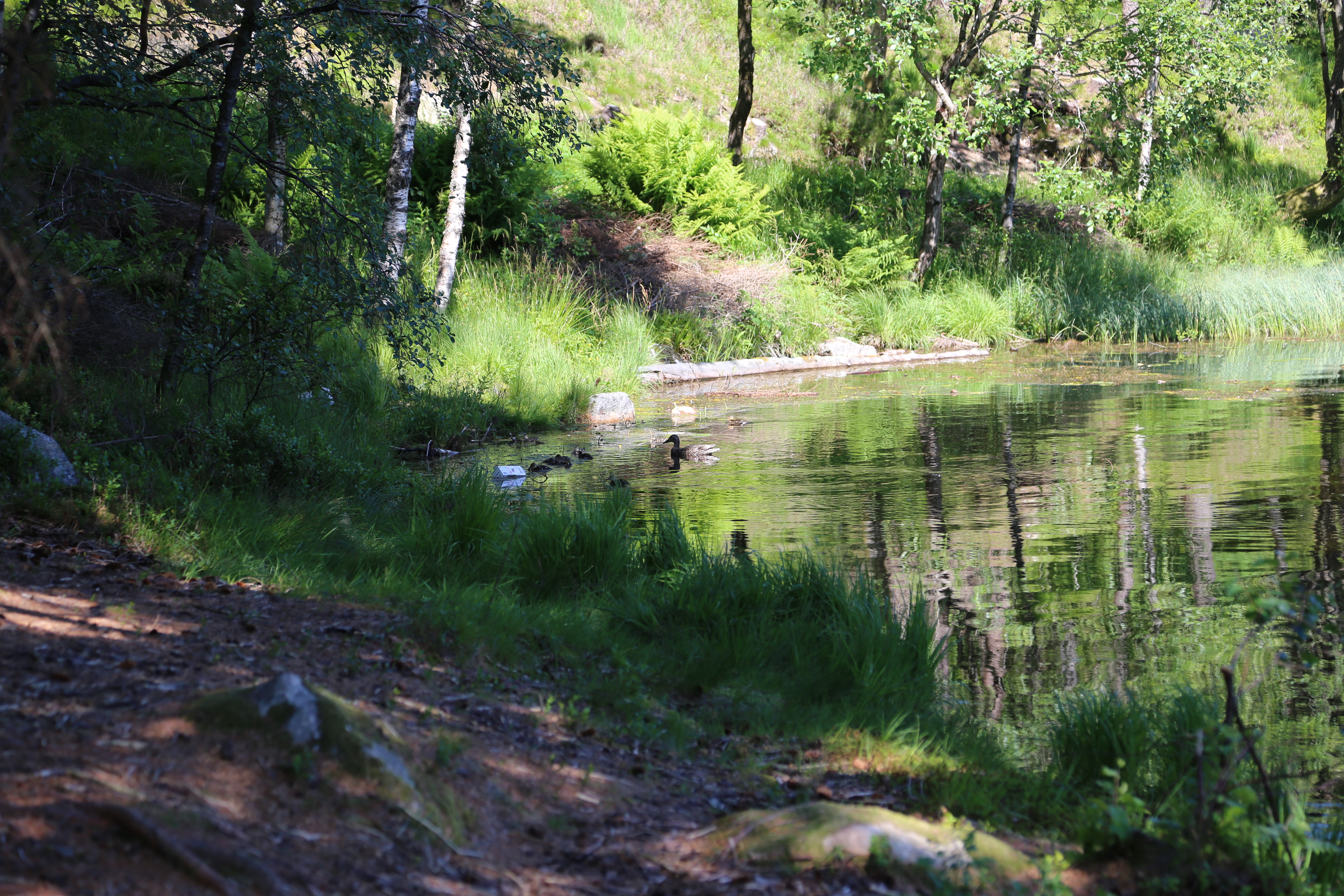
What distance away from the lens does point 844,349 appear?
18.8 m

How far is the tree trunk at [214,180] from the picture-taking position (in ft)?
22.6

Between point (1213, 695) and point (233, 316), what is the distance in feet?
20.0

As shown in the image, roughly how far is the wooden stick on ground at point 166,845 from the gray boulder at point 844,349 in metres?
16.6

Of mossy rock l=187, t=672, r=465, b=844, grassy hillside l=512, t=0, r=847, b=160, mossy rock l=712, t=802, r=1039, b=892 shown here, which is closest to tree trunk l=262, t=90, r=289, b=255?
mossy rock l=187, t=672, r=465, b=844

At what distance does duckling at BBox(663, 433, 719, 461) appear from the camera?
388 inches

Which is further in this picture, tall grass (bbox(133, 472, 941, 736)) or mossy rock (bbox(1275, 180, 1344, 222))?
mossy rock (bbox(1275, 180, 1344, 222))

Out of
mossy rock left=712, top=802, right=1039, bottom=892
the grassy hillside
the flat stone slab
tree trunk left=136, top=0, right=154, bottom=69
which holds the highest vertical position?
the grassy hillside

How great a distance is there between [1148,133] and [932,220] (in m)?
4.15

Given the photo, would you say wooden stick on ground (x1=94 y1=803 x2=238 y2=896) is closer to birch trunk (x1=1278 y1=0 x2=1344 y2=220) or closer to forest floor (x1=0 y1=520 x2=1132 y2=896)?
forest floor (x1=0 y1=520 x2=1132 y2=896)

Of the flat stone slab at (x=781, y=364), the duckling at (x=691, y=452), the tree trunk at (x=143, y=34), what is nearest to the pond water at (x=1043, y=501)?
the duckling at (x=691, y=452)

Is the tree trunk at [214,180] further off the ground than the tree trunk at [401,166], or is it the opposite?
the tree trunk at [401,166]

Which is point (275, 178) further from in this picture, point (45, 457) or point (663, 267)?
point (663, 267)

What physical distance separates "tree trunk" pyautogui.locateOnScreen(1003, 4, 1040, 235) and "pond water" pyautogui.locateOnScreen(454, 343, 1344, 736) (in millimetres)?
7309

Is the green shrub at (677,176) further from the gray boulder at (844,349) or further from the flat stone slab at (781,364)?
the flat stone slab at (781,364)
